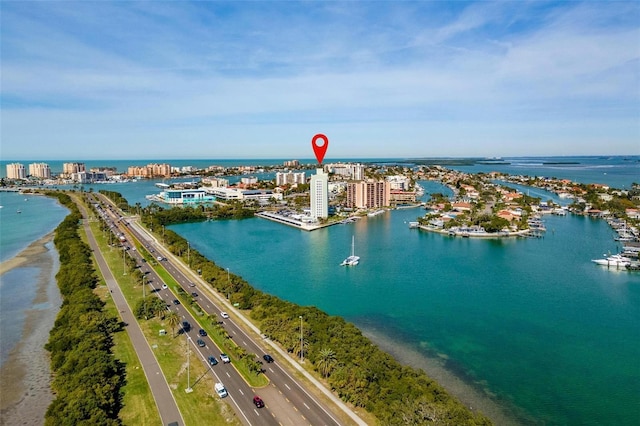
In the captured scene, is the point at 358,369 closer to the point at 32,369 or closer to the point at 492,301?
the point at 32,369

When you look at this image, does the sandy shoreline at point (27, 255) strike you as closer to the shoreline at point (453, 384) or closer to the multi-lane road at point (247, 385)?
the multi-lane road at point (247, 385)

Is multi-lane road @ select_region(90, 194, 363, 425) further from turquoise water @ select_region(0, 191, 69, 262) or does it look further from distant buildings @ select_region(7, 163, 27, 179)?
distant buildings @ select_region(7, 163, 27, 179)

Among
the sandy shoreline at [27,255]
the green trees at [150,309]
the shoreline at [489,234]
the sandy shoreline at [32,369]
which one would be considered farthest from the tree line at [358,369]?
the shoreline at [489,234]

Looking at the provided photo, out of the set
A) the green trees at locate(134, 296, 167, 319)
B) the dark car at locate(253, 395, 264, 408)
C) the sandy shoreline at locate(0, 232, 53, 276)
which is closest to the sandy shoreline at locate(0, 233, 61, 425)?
the green trees at locate(134, 296, 167, 319)

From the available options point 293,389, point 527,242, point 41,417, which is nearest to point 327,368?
point 293,389

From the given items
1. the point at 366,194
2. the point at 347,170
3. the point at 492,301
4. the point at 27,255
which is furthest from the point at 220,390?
the point at 347,170
